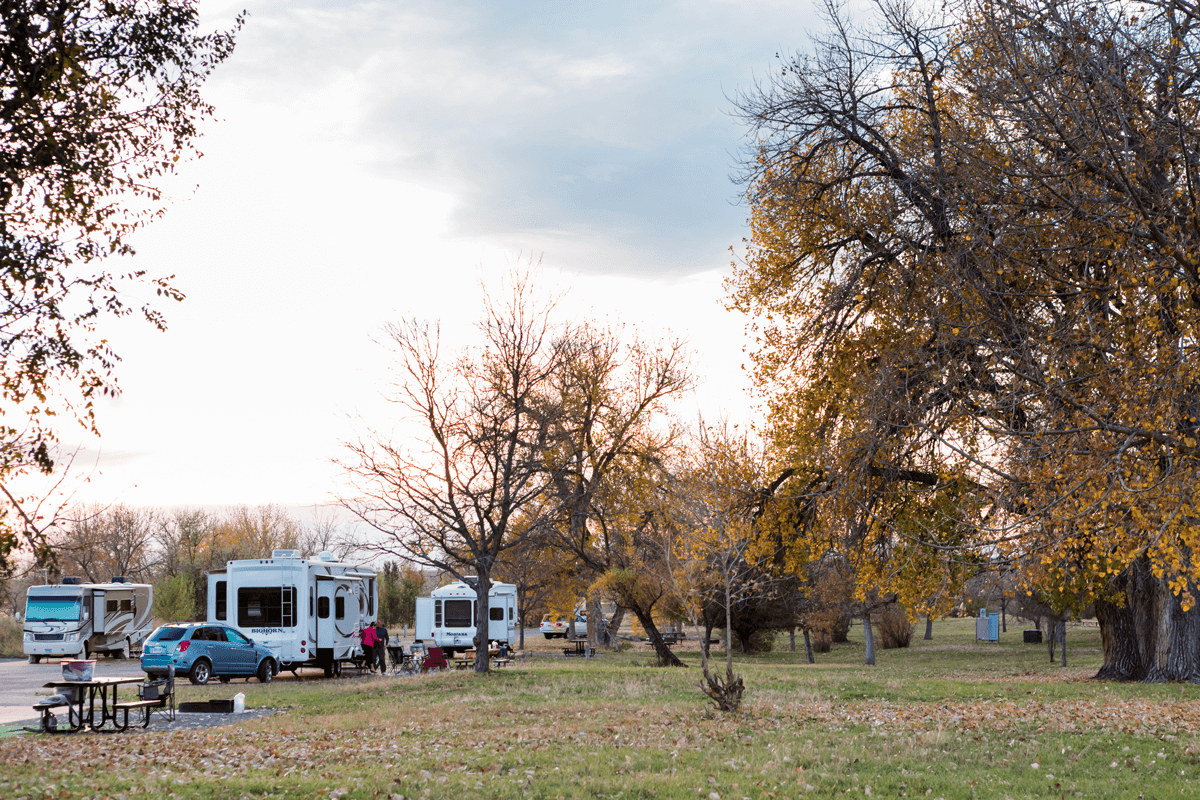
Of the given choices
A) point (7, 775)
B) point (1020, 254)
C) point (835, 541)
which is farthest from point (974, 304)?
point (7, 775)

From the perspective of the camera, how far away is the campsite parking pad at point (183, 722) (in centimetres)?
1498

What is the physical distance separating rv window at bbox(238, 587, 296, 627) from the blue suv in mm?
815

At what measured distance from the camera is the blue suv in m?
24.8

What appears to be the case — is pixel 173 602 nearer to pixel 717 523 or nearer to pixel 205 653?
pixel 205 653

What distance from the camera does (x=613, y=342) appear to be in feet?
123

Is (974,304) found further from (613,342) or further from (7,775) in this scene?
(613,342)

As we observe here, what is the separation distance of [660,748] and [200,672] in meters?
18.3

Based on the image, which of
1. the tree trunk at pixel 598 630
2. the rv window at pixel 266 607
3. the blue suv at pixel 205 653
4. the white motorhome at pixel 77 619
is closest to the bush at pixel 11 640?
the white motorhome at pixel 77 619

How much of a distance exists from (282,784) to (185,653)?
1798 centimetres

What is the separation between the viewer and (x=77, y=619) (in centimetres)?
3472

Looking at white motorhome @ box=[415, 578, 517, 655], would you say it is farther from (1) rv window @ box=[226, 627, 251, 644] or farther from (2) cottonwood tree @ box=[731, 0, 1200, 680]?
(2) cottonwood tree @ box=[731, 0, 1200, 680]

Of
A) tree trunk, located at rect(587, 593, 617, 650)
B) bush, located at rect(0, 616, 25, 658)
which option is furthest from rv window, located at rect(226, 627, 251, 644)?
bush, located at rect(0, 616, 25, 658)

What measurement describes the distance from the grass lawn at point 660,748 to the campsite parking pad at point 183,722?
27.0 inches

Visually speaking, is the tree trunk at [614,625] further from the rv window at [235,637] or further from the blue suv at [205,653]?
the rv window at [235,637]
